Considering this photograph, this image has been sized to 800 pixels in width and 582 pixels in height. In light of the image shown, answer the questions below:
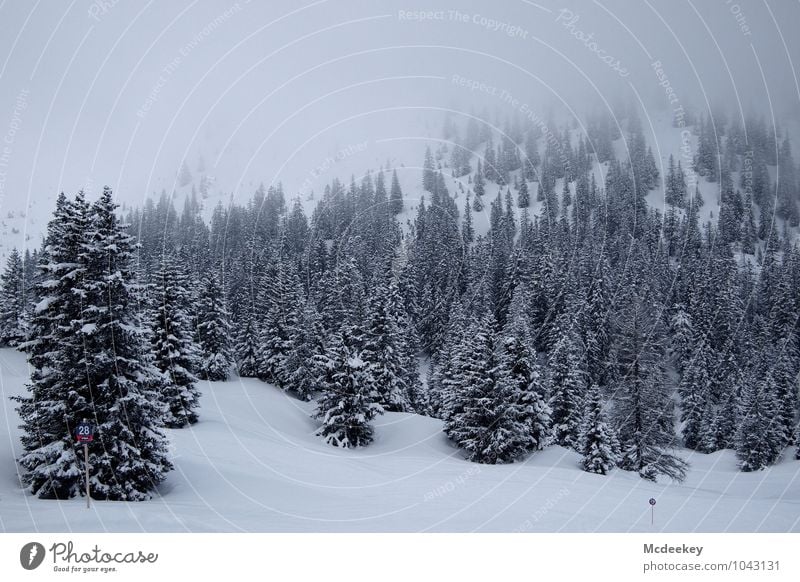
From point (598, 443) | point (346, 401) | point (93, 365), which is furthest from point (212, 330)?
point (598, 443)

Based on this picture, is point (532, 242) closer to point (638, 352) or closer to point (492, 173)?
point (638, 352)

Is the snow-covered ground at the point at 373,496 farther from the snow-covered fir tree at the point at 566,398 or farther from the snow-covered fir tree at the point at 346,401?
the snow-covered fir tree at the point at 566,398

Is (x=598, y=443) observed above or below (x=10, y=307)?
below

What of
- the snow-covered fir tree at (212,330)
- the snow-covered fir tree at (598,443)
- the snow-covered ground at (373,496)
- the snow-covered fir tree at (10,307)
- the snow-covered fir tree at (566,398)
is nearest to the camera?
the snow-covered ground at (373,496)

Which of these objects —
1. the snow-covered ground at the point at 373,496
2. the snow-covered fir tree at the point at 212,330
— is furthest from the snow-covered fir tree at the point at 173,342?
the snow-covered fir tree at the point at 212,330

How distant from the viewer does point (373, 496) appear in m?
17.6

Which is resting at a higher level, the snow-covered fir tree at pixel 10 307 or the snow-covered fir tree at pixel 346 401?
the snow-covered fir tree at pixel 10 307

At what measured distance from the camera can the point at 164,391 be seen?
→ 92.6 ft

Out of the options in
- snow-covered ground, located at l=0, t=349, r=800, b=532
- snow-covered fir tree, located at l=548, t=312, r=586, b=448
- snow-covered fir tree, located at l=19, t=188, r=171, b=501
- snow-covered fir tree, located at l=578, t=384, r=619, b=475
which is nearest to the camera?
snow-covered ground, located at l=0, t=349, r=800, b=532

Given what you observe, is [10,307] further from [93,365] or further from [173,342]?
[93,365]

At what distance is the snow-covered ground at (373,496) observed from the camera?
38.7 feet

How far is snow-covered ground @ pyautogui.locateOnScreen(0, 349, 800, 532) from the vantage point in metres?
11.8

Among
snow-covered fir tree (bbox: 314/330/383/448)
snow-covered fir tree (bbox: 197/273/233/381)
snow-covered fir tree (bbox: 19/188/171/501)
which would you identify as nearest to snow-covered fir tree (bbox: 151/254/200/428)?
snow-covered fir tree (bbox: 314/330/383/448)

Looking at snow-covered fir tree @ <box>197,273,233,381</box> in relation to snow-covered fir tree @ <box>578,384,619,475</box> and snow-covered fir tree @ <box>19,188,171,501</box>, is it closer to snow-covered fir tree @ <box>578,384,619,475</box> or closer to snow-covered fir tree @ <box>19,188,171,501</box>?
snow-covered fir tree @ <box>19,188,171,501</box>
